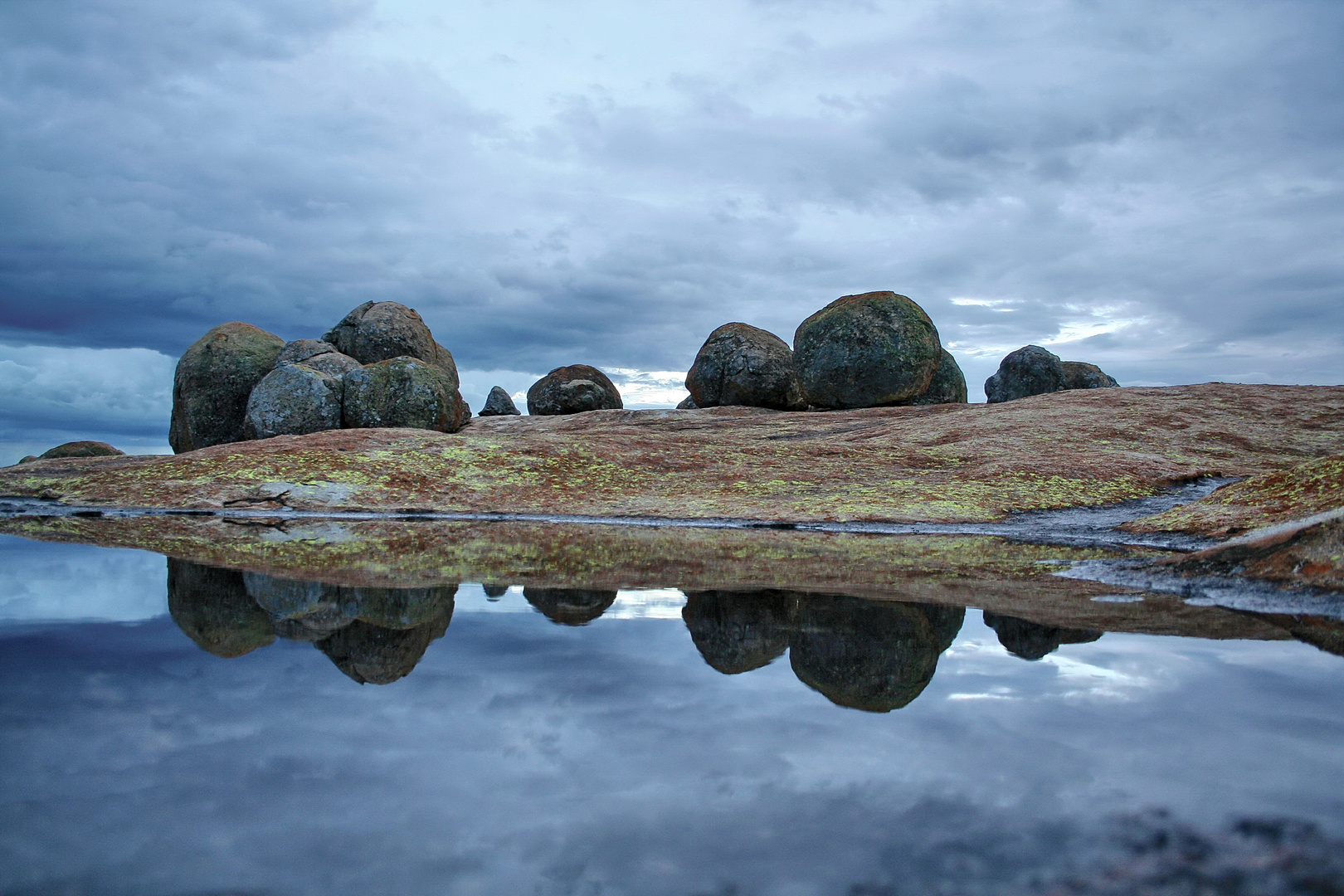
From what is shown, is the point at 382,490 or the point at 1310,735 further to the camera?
the point at 382,490

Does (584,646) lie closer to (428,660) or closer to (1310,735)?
(428,660)

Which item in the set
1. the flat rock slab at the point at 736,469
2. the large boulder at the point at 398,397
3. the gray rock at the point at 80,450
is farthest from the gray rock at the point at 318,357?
the gray rock at the point at 80,450

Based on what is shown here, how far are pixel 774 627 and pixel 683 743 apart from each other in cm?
239

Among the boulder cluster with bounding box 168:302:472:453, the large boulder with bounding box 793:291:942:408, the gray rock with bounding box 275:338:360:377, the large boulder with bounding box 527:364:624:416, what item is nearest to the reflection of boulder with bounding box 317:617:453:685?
the boulder cluster with bounding box 168:302:472:453

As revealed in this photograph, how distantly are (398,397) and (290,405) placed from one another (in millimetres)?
3376

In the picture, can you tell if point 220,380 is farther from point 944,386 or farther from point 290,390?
point 944,386

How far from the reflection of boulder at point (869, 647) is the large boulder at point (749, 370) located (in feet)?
112

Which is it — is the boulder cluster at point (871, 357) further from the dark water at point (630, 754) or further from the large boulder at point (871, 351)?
the dark water at point (630, 754)

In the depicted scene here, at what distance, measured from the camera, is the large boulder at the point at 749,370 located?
40.4 metres

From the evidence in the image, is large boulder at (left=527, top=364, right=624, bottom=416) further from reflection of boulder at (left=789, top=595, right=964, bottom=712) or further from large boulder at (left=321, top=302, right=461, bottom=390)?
reflection of boulder at (left=789, top=595, right=964, bottom=712)

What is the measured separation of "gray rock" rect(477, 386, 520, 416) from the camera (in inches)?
1906

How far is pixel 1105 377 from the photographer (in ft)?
148

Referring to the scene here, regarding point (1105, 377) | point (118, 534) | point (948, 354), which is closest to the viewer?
point (118, 534)

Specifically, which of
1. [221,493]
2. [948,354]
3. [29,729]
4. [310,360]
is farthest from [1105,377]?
[29,729]
